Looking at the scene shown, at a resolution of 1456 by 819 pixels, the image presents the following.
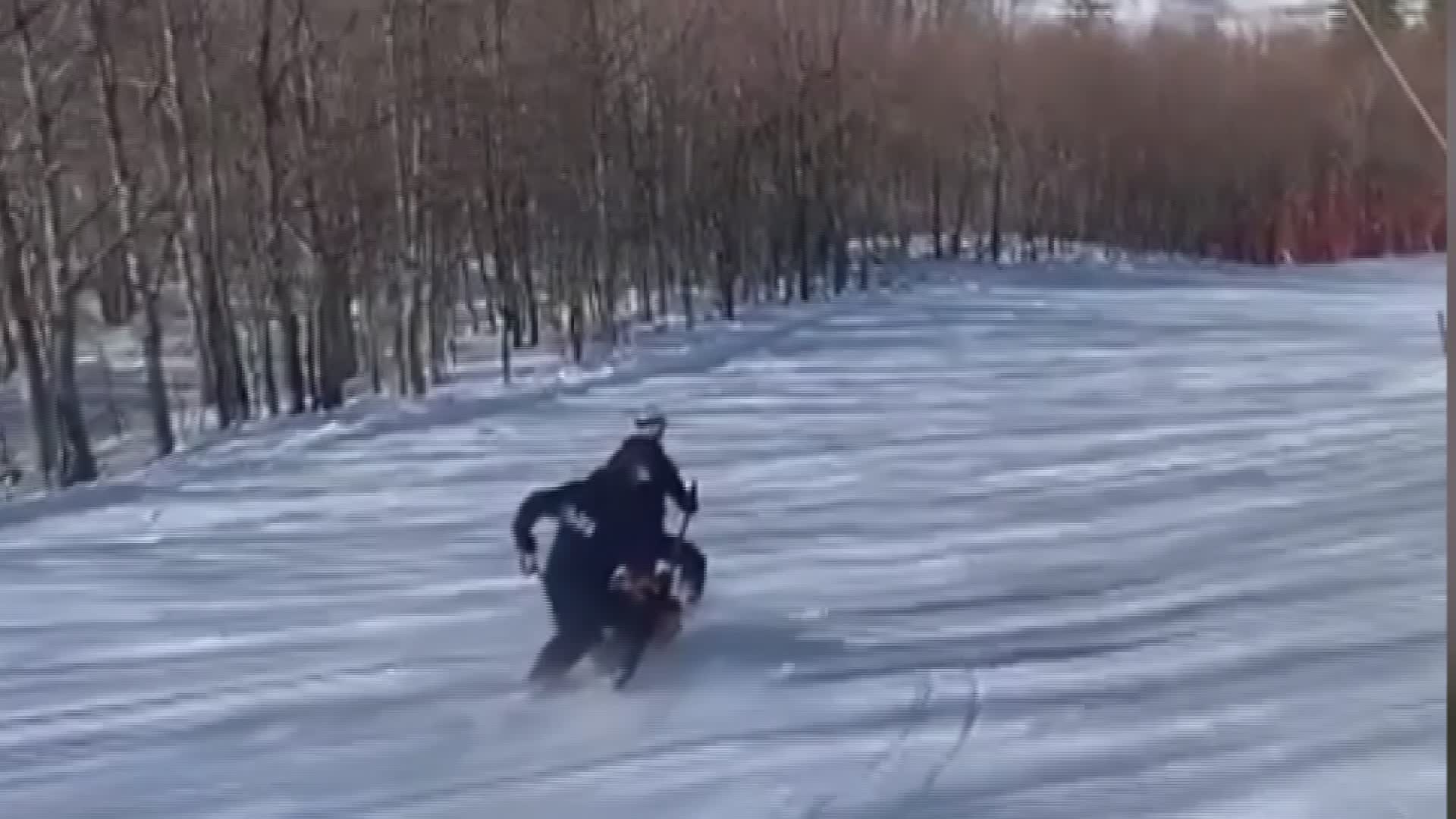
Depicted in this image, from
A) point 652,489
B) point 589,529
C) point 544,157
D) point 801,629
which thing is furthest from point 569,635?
point 544,157

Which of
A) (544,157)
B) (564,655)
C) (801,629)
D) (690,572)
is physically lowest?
(801,629)

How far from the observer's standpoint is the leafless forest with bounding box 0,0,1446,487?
16.1 metres

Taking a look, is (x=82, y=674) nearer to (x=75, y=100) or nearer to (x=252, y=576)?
(x=252, y=576)

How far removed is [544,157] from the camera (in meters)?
23.4

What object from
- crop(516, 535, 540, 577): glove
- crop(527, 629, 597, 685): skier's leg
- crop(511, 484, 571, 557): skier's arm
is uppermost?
crop(511, 484, 571, 557): skier's arm

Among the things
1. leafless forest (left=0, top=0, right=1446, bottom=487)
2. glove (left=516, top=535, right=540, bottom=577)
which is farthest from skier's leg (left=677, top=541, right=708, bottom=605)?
leafless forest (left=0, top=0, right=1446, bottom=487)

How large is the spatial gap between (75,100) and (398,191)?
10.4ft

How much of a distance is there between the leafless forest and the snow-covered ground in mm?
1721

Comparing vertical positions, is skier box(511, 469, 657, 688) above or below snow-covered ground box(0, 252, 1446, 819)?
above

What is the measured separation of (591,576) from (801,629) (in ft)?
3.09

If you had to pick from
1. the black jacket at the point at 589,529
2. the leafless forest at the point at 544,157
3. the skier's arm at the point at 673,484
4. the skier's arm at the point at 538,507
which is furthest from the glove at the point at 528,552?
the leafless forest at the point at 544,157

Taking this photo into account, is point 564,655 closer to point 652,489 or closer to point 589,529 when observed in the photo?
point 589,529

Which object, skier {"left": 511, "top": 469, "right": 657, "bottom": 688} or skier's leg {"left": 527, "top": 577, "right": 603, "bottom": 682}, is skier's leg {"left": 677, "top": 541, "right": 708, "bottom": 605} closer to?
skier {"left": 511, "top": 469, "right": 657, "bottom": 688}

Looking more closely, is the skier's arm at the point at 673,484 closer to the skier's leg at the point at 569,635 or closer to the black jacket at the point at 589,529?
the black jacket at the point at 589,529
